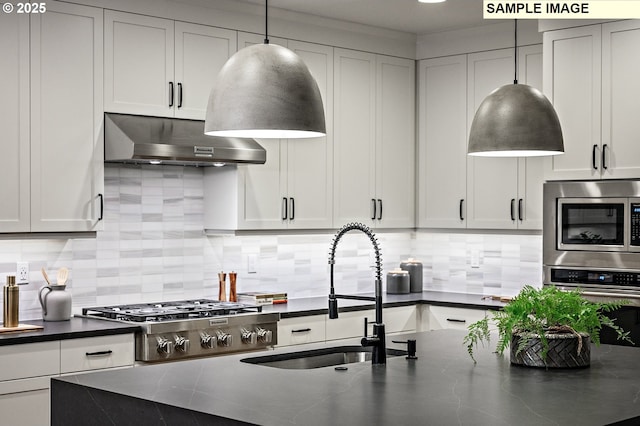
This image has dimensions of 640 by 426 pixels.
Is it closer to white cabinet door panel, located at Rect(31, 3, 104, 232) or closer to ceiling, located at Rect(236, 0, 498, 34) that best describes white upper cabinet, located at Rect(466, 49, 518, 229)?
ceiling, located at Rect(236, 0, 498, 34)

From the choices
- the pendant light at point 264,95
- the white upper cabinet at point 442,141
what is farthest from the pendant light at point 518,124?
the white upper cabinet at point 442,141

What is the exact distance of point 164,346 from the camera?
4645mm

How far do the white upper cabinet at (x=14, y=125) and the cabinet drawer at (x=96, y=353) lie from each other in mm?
635

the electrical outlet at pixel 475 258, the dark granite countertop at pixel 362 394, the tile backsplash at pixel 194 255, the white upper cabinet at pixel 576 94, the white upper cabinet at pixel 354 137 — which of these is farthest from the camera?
the electrical outlet at pixel 475 258

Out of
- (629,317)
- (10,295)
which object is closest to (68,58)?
(10,295)

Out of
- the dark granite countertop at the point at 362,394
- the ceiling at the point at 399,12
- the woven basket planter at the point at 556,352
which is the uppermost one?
the ceiling at the point at 399,12

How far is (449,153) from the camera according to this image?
21.1 feet

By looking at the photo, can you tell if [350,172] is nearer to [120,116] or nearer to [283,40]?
[283,40]

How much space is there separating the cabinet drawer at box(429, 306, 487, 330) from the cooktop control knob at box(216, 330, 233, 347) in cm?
167

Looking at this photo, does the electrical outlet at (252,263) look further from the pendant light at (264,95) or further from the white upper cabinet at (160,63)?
the pendant light at (264,95)

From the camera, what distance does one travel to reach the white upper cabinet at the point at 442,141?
20.8 ft

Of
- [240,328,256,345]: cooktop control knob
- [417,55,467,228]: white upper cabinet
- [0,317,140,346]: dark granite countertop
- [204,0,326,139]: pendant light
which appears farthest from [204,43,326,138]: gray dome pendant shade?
[417,55,467,228]: white upper cabinet

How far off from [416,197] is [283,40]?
1608mm

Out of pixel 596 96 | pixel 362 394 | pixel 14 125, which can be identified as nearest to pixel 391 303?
pixel 596 96
